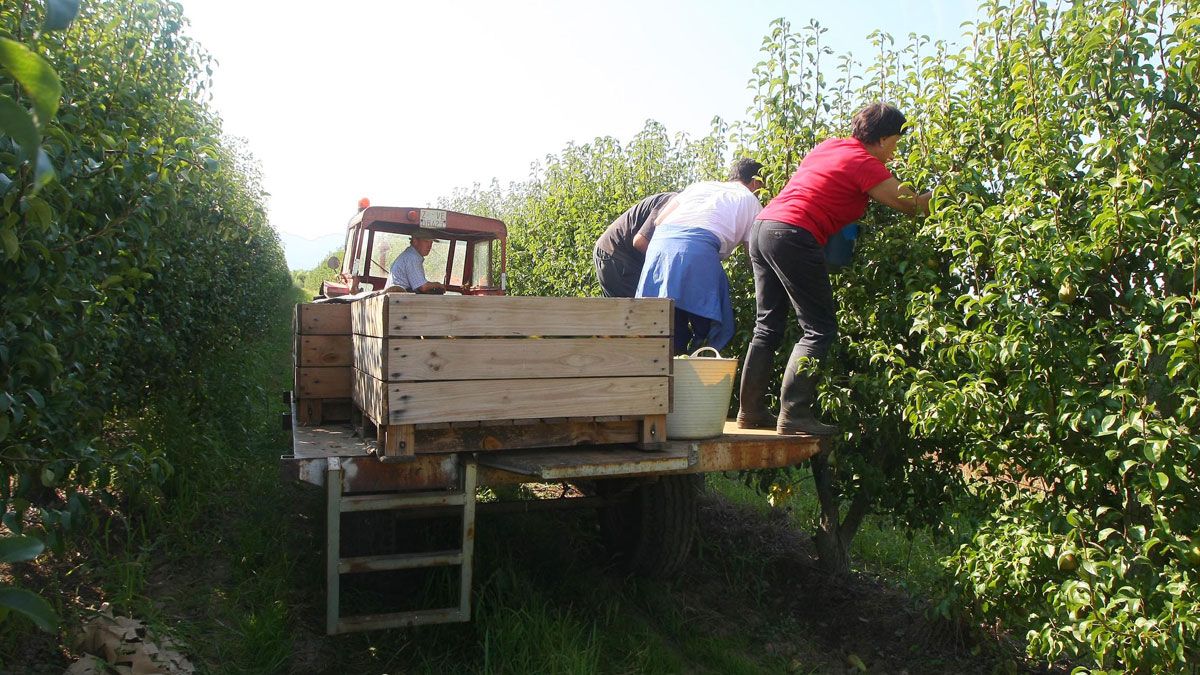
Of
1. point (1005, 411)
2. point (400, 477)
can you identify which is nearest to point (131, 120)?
point (400, 477)

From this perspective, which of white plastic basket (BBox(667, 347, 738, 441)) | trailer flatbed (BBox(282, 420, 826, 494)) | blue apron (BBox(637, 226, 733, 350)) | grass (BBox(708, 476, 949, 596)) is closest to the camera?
trailer flatbed (BBox(282, 420, 826, 494))

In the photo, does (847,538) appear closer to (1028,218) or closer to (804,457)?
(804,457)

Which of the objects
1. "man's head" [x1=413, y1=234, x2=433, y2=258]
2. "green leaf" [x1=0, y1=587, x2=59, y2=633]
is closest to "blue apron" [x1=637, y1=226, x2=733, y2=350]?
"green leaf" [x1=0, y1=587, x2=59, y2=633]

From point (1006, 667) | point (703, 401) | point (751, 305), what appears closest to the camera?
point (703, 401)

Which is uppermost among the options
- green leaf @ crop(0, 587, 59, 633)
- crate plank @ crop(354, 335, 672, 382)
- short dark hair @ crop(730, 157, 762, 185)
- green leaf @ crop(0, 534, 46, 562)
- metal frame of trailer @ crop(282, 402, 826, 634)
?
short dark hair @ crop(730, 157, 762, 185)

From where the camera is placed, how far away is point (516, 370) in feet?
10.5

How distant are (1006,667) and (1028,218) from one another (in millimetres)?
2169

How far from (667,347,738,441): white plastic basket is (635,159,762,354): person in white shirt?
763mm

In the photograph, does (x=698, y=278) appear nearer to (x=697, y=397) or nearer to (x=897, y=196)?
(x=697, y=397)

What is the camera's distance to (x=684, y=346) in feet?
15.8

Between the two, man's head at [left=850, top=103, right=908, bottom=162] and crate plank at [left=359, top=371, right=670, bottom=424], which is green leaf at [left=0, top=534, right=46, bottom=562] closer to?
crate plank at [left=359, top=371, right=670, bottom=424]

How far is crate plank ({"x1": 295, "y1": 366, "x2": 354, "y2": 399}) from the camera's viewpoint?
169 inches

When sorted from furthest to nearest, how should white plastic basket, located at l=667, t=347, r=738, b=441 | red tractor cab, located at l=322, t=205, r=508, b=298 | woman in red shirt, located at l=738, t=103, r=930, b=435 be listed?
red tractor cab, located at l=322, t=205, r=508, b=298 < woman in red shirt, located at l=738, t=103, r=930, b=435 < white plastic basket, located at l=667, t=347, r=738, b=441

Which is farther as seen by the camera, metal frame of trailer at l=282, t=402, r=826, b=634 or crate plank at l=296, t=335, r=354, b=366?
crate plank at l=296, t=335, r=354, b=366
